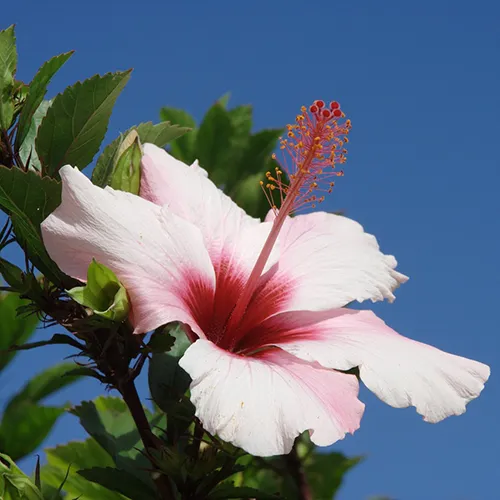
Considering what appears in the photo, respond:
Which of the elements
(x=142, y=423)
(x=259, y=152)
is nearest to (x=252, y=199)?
(x=259, y=152)

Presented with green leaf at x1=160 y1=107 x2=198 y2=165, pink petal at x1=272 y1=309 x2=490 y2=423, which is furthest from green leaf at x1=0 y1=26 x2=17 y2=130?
green leaf at x1=160 y1=107 x2=198 y2=165

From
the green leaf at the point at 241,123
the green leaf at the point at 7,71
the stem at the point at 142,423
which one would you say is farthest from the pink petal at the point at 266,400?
the green leaf at the point at 241,123

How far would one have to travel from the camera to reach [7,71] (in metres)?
1.58

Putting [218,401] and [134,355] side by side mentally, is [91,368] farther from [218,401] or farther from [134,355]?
[218,401]

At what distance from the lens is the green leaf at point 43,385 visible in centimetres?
241

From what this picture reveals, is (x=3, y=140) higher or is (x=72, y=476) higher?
(x=3, y=140)

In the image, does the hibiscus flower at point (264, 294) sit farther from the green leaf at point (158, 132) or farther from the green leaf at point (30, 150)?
the green leaf at point (30, 150)

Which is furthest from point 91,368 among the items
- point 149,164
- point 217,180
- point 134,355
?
point 217,180

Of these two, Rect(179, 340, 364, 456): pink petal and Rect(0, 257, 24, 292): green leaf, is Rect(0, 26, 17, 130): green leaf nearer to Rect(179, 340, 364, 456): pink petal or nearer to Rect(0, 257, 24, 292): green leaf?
Rect(0, 257, 24, 292): green leaf

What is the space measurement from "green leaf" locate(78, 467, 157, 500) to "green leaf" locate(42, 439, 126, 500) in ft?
1.02

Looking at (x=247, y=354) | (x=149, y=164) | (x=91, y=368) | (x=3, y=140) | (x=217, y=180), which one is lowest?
(x=91, y=368)

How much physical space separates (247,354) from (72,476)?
0.68m

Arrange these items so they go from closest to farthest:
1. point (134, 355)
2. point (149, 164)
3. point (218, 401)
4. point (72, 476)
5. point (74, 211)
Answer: point (218, 401)
point (74, 211)
point (134, 355)
point (149, 164)
point (72, 476)

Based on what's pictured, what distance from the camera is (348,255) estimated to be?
68.7 inches
